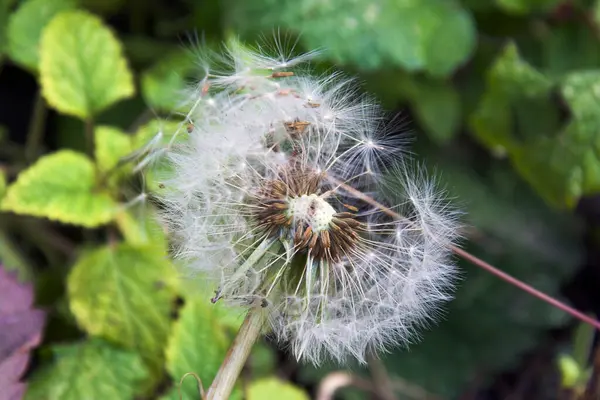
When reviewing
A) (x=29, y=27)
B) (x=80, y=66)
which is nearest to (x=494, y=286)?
(x=80, y=66)

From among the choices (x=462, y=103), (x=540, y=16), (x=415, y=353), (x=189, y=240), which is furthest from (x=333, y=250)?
(x=540, y=16)

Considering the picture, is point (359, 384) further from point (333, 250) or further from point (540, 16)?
point (540, 16)

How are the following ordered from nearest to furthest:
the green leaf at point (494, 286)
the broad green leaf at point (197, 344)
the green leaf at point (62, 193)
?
the broad green leaf at point (197, 344) → the green leaf at point (62, 193) → the green leaf at point (494, 286)

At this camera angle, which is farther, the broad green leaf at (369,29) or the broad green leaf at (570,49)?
the broad green leaf at (570,49)

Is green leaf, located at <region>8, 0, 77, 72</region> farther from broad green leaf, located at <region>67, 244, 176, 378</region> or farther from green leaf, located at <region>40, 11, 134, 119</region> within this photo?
broad green leaf, located at <region>67, 244, 176, 378</region>

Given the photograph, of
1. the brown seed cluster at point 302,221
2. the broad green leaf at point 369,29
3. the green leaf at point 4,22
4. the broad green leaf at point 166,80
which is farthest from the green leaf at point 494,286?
the green leaf at point 4,22

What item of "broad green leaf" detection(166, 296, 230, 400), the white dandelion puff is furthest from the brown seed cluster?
"broad green leaf" detection(166, 296, 230, 400)

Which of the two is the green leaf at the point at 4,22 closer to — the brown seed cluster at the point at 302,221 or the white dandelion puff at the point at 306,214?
the white dandelion puff at the point at 306,214
